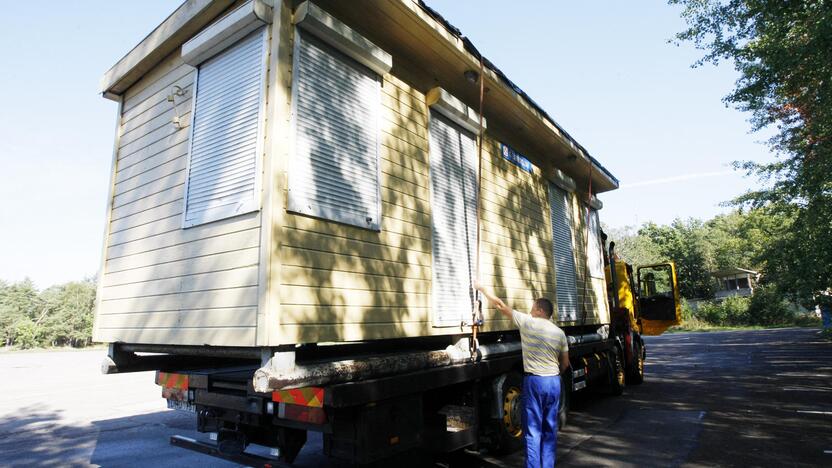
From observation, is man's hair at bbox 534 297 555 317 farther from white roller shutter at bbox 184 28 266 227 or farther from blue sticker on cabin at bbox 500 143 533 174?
white roller shutter at bbox 184 28 266 227

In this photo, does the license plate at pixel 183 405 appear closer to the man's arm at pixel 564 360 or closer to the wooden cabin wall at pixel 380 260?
the wooden cabin wall at pixel 380 260

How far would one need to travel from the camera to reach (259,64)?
3959mm

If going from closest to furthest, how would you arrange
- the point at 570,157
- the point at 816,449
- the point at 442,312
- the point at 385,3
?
1. the point at 385,3
2. the point at 442,312
3. the point at 816,449
4. the point at 570,157

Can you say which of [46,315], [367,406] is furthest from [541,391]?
[46,315]

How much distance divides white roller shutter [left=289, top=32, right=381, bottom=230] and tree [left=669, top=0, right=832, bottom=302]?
966cm

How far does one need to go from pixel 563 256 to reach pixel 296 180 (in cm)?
661

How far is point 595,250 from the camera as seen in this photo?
11.1 meters

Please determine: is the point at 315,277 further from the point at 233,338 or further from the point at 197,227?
the point at 197,227

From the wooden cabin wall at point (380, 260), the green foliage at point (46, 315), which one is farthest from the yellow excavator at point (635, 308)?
the green foliage at point (46, 315)

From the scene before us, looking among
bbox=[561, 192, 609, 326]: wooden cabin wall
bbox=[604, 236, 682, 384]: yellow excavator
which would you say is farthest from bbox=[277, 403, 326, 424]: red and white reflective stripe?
bbox=[604, 236, 682, 384]: yellow excavator

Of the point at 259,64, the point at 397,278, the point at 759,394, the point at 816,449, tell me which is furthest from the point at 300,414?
the point at 759,394

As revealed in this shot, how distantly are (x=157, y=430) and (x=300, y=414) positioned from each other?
18.8 feet

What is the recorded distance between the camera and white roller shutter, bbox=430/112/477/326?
537 cm

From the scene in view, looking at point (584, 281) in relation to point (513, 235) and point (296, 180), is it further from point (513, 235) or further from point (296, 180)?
point (296, 180)
